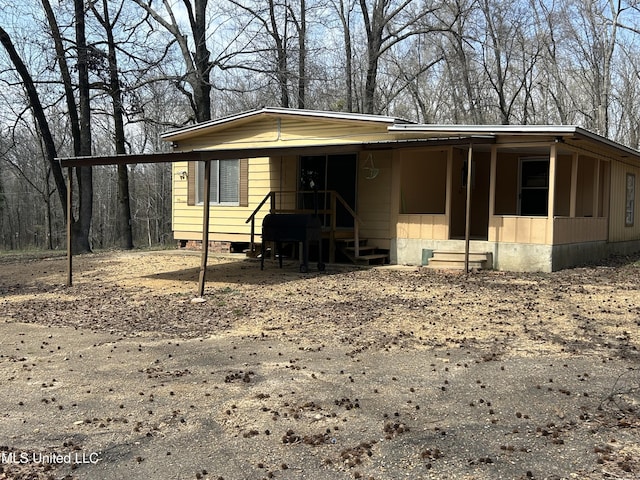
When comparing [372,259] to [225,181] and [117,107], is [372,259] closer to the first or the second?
[225,181]

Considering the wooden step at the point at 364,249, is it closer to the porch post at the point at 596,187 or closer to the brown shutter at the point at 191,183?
the brown shutter at the point at 191,183

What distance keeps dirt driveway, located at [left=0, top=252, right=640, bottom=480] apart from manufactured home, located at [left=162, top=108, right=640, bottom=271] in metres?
2.43

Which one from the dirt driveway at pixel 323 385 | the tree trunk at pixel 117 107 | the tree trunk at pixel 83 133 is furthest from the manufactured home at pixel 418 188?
the tree trunk at pixel 117 107

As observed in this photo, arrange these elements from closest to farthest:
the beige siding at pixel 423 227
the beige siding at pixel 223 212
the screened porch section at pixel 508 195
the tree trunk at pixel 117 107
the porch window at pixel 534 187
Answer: the screened porch section at pixel 508 195
the beige siding at pixel 423 227
the beige siding at pixel 223 212
the porch window at pixel 534 187
the tree trunk at pixel 117 107

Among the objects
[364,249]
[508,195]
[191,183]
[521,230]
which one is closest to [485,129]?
[521,230]

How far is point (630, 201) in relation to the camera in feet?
51.3

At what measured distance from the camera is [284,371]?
4.91 m

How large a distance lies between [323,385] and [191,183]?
11.2 meters

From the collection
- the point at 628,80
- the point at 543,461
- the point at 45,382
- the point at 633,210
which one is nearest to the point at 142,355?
the point at 45,382

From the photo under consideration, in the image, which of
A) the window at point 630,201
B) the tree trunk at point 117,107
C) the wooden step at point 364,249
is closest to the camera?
the wooden step at point 364,249

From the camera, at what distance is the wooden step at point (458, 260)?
10848mm

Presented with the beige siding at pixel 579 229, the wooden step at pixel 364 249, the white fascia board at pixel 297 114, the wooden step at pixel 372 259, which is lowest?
the wooden step at pixel 372 259

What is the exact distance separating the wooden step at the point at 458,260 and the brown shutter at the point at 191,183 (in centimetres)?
655

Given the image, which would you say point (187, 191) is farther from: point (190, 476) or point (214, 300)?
point (190, 476)
